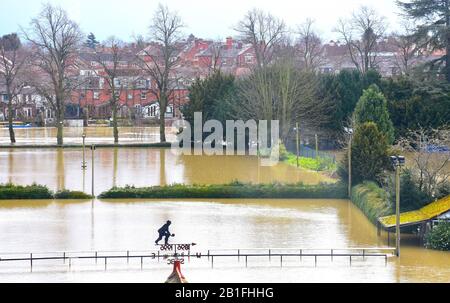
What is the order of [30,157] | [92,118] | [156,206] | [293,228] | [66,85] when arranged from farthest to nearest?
[92,118]
[66,85]
[30,157]
[156,206]
[293,228]

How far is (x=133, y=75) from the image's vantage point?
74500 mm

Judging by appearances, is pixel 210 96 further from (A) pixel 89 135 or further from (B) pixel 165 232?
(B) pixel 165 232

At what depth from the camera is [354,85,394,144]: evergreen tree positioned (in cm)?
4491

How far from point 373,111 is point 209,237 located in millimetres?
19096

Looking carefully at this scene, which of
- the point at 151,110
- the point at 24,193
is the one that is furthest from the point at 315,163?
the point at 151,110

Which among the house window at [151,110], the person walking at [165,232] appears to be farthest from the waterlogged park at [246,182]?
Result: the house window at [151,110]

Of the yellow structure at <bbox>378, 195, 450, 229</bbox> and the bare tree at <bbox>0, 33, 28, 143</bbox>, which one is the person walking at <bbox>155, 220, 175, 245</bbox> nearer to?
the yellow structure at <bbox>378, 195, 450, 229</bbox>

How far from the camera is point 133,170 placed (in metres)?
45.8

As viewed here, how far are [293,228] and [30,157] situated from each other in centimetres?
2542

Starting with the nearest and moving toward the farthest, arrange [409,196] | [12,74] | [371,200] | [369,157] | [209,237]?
[209,237]
[409,196]
[371,200]
[369,157]
[12,74]

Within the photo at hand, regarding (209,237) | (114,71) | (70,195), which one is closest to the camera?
(209,237)

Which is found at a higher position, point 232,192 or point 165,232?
point 232,192
